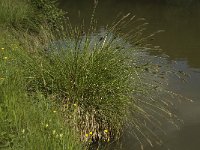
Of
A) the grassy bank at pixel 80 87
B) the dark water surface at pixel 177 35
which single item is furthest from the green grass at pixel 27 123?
the dark water surface at pixel 177 35

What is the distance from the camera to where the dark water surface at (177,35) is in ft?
24.9

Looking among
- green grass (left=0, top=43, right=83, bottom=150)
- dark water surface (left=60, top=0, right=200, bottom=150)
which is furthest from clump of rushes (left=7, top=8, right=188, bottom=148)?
green grass (left=0, top=43, right=83, bottom=150)

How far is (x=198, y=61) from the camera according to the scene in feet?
43.2

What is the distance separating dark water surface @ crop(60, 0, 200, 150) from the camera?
24.9 feet

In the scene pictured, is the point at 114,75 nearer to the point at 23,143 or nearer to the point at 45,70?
the point at 45,70

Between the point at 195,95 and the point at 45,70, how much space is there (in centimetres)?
443

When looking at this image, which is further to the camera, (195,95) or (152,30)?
(152,30)

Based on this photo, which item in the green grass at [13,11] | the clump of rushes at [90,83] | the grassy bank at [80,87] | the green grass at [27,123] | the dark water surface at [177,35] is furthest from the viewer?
the green grass at [13,11]

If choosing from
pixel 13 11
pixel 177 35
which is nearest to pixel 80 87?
pixel 13 11

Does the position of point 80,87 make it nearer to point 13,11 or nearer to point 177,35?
point 13,11

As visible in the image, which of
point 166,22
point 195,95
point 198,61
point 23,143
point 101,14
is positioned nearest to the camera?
point 23,143

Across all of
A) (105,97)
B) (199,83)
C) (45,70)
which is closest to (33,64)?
(45,70)

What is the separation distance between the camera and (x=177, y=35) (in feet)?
56.9

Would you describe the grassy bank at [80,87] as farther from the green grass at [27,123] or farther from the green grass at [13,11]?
the green grass at [13,11]
